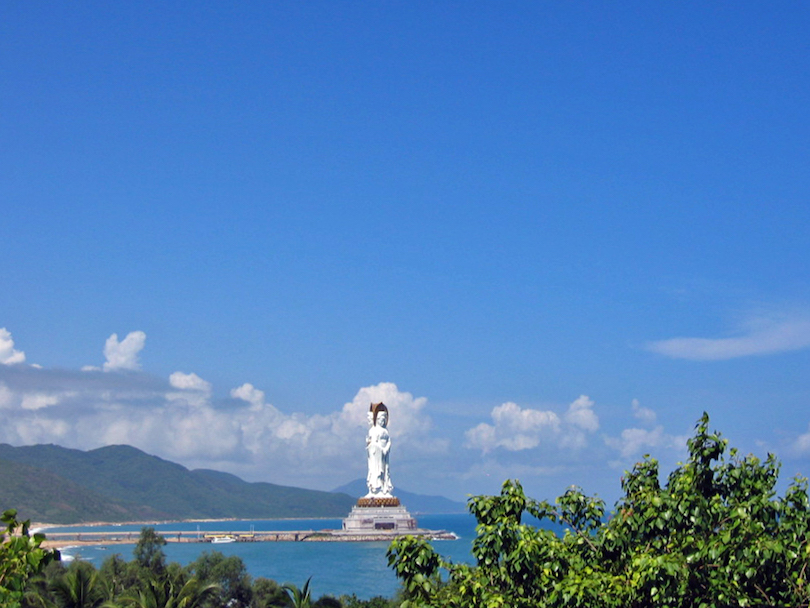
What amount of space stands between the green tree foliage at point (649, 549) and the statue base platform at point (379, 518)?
3259 inches

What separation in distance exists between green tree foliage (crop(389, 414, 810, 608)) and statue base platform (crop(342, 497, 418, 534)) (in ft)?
272

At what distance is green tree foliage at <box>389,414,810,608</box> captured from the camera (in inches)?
463

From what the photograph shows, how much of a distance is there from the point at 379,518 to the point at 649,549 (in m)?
85.3

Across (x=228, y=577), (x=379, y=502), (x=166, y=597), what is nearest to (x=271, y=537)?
(x=379, y=502)

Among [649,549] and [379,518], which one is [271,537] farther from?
[649,549]

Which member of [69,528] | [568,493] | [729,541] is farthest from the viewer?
[69,528]

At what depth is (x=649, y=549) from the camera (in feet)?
42.5

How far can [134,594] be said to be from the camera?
2859 centimetres

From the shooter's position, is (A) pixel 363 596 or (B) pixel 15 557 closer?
(B) pixel 15 557

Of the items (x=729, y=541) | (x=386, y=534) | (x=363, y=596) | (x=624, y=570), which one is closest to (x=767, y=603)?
(x=729, y=541)

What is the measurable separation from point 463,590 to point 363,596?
41.9 meters

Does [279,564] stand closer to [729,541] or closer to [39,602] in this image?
[39,602]

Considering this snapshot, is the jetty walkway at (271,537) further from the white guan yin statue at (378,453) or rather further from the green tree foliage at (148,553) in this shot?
the green tree foliage at (148,553)

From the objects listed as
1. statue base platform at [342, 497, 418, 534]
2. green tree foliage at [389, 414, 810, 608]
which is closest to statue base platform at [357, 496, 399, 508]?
statue base platform at [342, 497, 418, 534]
